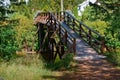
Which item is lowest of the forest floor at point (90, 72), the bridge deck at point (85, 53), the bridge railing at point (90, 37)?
the forest floor at point (90, 72)

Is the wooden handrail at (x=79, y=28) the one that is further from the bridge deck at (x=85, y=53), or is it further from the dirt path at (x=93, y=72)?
the dirt path at (x=93, y=72)

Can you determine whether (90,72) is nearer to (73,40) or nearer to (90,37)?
(73,40)

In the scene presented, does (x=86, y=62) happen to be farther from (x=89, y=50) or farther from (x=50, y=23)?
(x=50, y=23)

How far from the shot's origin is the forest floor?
12.5 meters

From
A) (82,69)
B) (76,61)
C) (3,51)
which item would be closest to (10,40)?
(3,51)

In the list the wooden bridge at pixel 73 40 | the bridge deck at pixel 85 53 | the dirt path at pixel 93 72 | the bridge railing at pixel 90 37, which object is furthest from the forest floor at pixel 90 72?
the bridge railing at pixel 90 37

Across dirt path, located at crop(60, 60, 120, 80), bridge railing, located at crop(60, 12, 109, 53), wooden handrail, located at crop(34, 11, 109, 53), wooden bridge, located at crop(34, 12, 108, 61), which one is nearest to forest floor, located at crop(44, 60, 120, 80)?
dirt path, located at crop(60, 60, 120, 80)

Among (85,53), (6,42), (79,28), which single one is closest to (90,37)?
(79,28)

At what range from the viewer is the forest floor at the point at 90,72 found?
12469 mm

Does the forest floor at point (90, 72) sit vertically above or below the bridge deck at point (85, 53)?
below

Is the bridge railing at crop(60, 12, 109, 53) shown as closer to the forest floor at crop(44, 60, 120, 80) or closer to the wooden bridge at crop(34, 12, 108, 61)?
the wooden bridge at crop(34, 12, 108, 61)

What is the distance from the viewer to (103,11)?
15.7 meters

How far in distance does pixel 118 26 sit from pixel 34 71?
4705 mm

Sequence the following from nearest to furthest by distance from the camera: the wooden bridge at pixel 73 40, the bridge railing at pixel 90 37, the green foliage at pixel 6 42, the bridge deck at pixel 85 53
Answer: the bridge deck at pixel 85 53
the wooden bridge at pixel 73 40
the bridge railing at pixel 90 37
the green foliage at pixel 6 42
